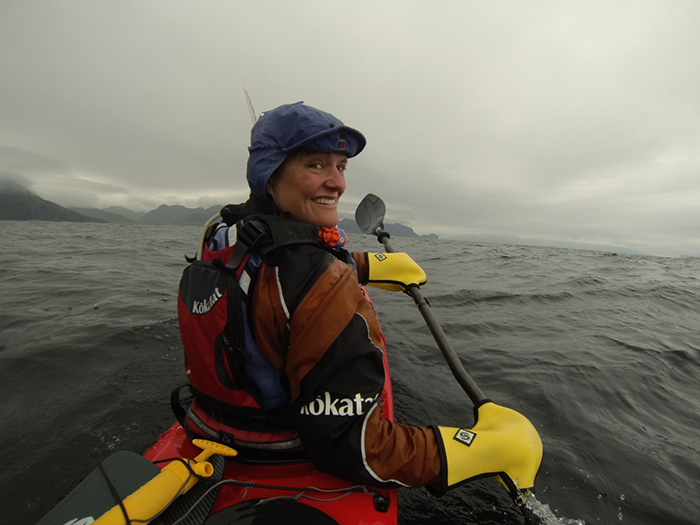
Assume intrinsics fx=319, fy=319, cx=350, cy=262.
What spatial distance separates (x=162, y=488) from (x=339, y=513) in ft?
3.01

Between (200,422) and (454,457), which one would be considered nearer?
(454,457)

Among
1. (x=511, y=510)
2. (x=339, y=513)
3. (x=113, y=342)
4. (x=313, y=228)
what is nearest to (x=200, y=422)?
(x=339, y=513)

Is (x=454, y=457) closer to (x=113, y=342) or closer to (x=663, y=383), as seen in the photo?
(x=663, y=383)

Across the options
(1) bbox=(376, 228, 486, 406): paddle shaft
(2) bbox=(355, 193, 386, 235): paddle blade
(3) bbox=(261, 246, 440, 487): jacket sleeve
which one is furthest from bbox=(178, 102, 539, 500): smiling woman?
(2) bbox=(355, 193, 386, 235): paddle blade

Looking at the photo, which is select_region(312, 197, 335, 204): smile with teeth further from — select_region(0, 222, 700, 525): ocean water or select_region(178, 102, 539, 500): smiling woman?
select_region(0, 222, 700, 525): ocean water

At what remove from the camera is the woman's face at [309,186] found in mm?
2072

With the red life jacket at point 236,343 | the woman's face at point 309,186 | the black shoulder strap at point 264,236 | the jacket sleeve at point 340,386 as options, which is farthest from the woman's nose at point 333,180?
the jacket sleeve at point 340,386

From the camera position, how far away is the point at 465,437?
1.95 metres

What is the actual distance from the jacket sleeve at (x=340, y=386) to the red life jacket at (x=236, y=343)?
0.73 ft

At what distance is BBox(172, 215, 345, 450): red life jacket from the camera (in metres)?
1.74

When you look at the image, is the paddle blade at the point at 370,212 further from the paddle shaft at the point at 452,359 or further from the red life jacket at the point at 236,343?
the red life jacket at the point at 236,343

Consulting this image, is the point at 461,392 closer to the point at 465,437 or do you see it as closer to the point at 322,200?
the point at 465,437

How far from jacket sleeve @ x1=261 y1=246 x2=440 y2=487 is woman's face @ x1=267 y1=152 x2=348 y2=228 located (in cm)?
53

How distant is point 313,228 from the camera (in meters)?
1.92
